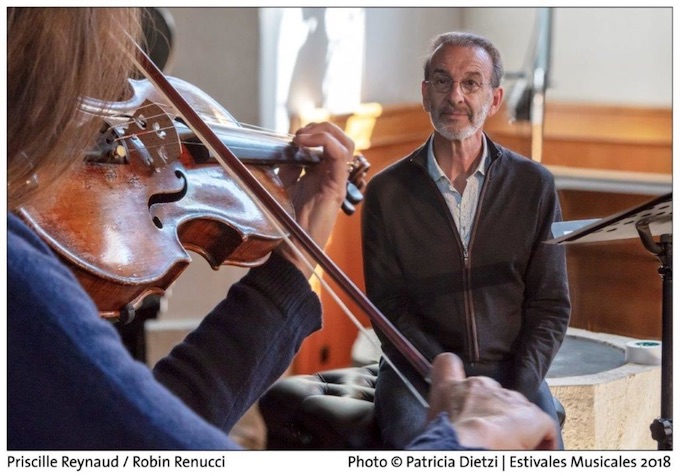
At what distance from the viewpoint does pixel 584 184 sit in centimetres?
74

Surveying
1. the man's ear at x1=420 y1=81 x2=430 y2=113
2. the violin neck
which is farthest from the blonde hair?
the man's ear at x1=420 y1=81 x2=430 y2=113

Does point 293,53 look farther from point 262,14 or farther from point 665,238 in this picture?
point 665,238

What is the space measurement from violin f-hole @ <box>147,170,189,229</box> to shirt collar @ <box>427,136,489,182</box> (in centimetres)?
20

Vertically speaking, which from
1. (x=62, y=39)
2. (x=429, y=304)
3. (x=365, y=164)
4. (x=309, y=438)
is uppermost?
(x=62, y=39)

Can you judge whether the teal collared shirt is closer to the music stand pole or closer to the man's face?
the man's face

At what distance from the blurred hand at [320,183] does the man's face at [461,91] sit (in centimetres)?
10

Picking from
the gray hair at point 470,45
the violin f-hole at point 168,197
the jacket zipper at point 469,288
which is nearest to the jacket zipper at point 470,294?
the jacket zipper at point 469,288

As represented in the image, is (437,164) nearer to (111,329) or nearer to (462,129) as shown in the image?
(462,129)

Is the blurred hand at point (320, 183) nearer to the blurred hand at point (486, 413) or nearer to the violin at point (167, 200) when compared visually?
the violin at point (167, 200)

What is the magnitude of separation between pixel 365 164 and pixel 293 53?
0.94 ft

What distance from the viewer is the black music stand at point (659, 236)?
70 cm

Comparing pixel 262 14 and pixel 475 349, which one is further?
pixel 262 14

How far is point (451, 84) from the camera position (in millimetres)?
715

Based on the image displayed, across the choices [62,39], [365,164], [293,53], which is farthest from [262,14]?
[62,39]
